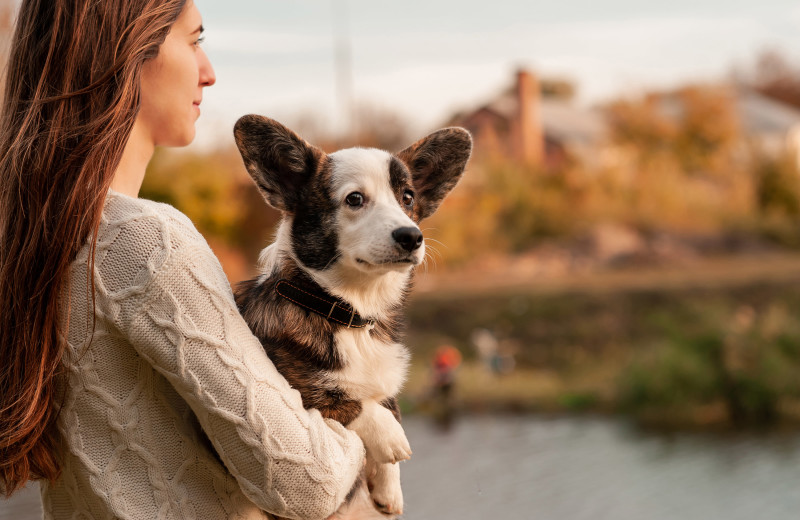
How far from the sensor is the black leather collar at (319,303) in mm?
2082

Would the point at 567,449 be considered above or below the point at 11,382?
below

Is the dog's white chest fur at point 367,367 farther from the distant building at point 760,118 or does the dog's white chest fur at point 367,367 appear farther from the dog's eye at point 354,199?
the distant building at point 760,118

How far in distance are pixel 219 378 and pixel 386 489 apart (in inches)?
26.7

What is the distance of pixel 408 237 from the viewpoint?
217cm

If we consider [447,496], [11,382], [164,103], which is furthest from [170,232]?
[447,496]

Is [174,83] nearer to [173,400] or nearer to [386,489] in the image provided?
[173,400]

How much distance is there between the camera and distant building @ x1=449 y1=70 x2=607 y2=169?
79.2ft

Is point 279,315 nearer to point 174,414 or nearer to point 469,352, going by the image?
point 174,414

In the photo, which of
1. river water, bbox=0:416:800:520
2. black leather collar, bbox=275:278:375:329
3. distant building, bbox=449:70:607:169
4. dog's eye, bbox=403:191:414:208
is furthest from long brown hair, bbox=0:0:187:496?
distant building, bbox=449:70:607:169

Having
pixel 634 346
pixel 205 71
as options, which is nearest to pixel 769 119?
pixel 634 346

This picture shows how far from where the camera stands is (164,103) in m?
1.71

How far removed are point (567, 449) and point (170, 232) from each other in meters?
11.7

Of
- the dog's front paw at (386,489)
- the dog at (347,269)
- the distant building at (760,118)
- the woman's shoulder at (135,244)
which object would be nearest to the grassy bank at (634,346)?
the distant building at (760,118)

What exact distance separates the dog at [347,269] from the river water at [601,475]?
27.1ft
